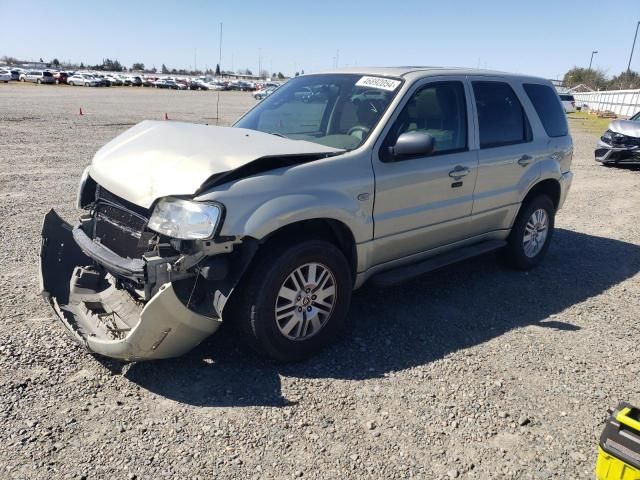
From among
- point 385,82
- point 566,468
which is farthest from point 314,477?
point 385,82

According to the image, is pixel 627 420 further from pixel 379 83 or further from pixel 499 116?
pixel 499 116

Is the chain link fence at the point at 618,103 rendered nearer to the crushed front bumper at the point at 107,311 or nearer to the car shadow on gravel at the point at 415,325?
the car shadow on gravel at the point at 415,325

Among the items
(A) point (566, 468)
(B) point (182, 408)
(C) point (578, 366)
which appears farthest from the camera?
(C) point (578, 366)

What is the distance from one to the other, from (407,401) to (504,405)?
615 mm

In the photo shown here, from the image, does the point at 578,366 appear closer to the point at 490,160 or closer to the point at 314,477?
the point at 490,160

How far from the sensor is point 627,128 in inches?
514

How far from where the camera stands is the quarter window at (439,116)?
13.8ft

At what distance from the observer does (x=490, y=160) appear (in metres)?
4.87

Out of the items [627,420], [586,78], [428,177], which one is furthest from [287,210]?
[586,78]

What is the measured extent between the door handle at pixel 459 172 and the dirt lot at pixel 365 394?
1.17m

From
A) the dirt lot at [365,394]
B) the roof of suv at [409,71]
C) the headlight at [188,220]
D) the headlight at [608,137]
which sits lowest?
the dirt lot at [365,394]

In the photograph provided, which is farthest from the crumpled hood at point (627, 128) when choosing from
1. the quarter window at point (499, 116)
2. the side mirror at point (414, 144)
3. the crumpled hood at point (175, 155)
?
the crumpled hood at point (175, 155)

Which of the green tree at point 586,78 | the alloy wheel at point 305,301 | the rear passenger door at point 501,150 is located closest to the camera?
the alloy wheel at point 305,301

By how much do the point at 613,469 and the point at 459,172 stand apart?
261cm
